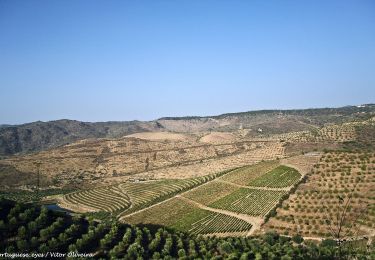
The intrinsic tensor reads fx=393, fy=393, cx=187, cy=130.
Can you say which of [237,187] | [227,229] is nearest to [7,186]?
[237,187]

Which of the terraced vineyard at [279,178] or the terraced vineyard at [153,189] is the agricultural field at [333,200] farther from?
the terraced vineyard at [153,189]

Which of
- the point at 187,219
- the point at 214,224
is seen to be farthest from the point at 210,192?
the point at 214,224

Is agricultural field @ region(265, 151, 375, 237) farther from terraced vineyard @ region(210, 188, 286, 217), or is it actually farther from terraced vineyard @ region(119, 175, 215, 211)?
terraced vineyard @ region(119, 175, 215, 211)

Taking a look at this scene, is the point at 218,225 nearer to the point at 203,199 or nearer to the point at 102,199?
the point at 203,199

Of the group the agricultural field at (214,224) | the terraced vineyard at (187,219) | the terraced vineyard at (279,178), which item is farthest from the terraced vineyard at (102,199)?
the terraced vineyard at (279,178)

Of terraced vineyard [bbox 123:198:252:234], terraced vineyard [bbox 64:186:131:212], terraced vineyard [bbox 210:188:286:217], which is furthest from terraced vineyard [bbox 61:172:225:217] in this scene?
terraced vineyard [bbox 210:188:286:217]

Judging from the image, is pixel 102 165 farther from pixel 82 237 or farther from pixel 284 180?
pixel 82 237

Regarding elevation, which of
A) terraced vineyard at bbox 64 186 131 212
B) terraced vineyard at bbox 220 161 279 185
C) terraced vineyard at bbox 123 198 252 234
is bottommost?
terraced vineyard at bbox 64 186 131 212
